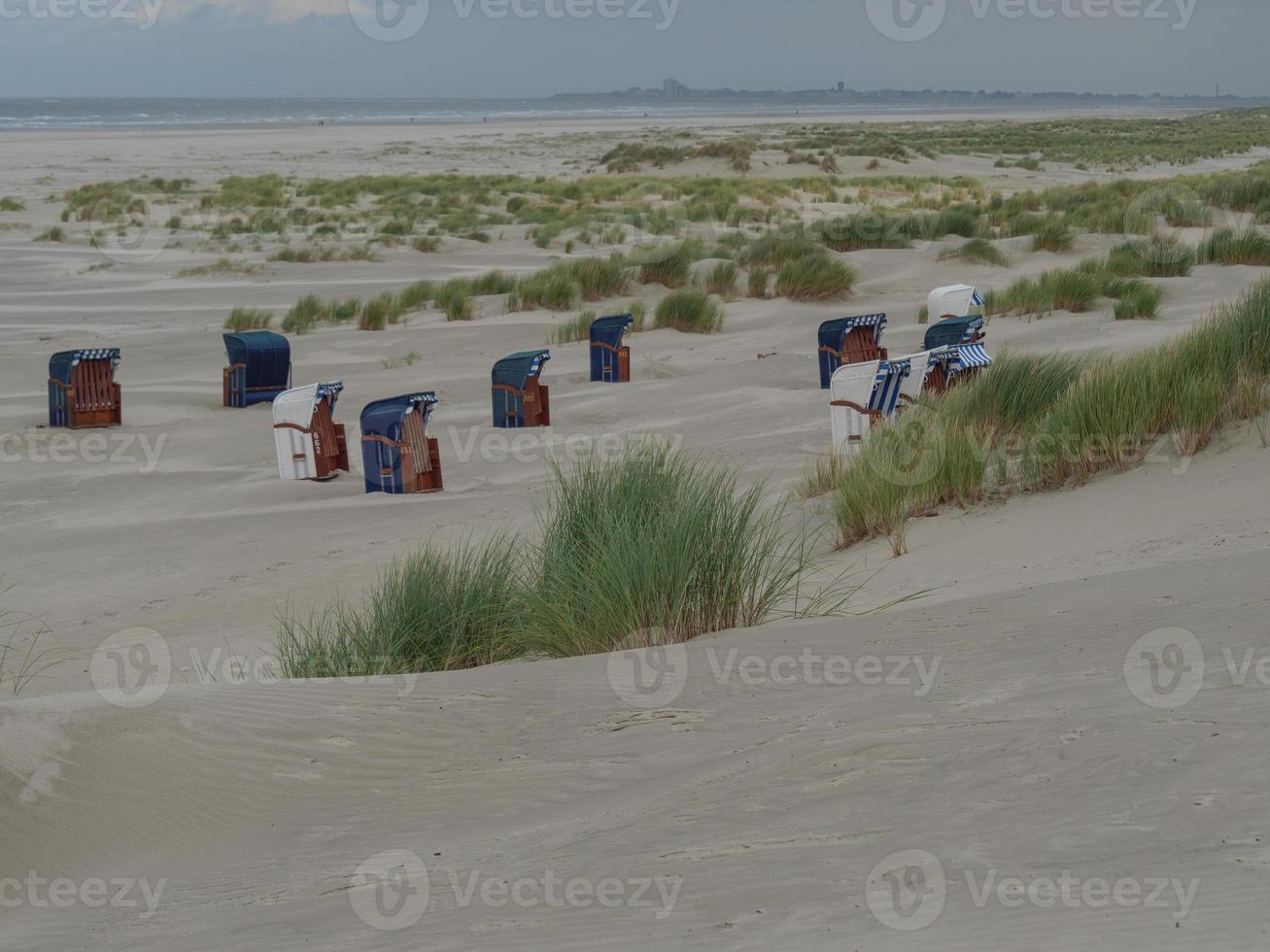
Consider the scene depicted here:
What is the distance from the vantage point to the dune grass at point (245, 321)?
18250 millimetres

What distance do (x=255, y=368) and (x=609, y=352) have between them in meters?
3.77

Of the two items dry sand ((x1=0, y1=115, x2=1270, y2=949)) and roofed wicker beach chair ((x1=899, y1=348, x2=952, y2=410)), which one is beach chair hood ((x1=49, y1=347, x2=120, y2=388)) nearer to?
dry sand ((x1=0, y1=115, x2=1270, y2=949))

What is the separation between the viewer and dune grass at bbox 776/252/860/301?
19578 millimetres

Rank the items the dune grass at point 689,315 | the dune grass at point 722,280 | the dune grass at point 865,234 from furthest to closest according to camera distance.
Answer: the dune grass at point 865,234 → the dune grass at point 722,280 → the dune grass at point 689,315

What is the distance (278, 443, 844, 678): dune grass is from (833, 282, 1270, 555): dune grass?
1738 mm

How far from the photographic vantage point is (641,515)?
5715 mm

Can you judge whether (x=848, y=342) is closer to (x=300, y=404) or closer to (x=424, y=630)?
(x=300, y=404)

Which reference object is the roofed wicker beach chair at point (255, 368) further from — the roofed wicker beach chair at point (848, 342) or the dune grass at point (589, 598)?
the dune grass at point (589, 598)

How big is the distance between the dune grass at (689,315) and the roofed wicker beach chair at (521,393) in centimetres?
572

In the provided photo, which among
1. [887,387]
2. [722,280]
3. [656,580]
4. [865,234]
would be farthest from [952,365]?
[865,234]

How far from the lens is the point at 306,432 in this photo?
10391 mm

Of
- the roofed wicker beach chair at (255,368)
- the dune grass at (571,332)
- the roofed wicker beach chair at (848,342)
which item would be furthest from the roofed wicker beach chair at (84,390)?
the roofed wicker beach chair at (848,342)

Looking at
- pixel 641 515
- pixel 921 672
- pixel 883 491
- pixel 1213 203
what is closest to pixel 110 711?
pixel 641 515

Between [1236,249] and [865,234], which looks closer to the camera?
[1236,249]
